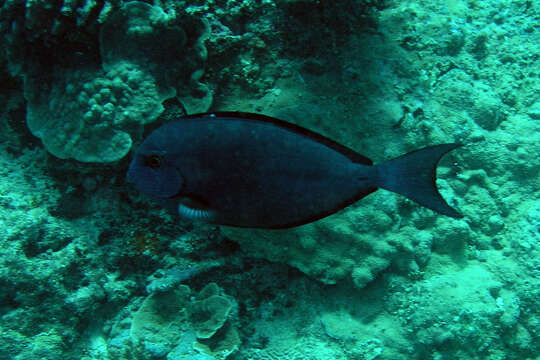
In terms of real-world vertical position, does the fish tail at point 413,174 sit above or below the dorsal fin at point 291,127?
below

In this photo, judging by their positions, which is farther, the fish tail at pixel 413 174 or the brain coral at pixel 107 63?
the brain coral at pixel 107 63

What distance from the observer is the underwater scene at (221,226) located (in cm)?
268

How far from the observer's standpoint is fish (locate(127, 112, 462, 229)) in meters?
1.71

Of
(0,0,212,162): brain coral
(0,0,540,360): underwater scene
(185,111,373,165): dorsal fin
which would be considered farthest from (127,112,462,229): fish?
(0,0,212,162): brain coral

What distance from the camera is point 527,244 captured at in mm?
3201

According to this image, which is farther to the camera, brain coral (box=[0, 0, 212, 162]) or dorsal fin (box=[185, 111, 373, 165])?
brain coral (box=[0, 0, 212, 162])

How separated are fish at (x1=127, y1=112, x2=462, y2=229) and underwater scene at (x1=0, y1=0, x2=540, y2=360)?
870 millimetres

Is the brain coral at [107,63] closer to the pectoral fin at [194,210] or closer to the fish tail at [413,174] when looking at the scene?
the pectoral fin at [194,210]

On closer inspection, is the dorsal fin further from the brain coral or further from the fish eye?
the brain coral

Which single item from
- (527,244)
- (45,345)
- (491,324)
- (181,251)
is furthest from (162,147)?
(527,244)

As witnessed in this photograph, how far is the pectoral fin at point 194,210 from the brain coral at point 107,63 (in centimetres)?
115

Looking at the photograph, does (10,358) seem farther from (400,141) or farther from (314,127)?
(400,141)

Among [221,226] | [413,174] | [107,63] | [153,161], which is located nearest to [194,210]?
[153,161]

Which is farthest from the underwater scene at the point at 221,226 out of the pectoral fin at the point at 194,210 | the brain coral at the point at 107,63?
the pectoral fin at the point at 194,210
